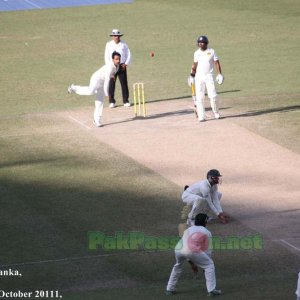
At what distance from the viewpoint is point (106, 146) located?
2606 centimetres

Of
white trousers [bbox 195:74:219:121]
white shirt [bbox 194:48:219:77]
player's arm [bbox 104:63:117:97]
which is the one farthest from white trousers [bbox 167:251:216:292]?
white shirt [bbox 194:48:219:77]

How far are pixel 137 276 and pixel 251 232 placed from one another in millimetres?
2945

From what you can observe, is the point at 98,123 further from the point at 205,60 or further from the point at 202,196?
the point at 202,196

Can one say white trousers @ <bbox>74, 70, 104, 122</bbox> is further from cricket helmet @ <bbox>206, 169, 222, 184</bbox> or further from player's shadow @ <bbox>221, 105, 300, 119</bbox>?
cricket helmet @ <bbox>206, 169, 222, 184</bbox>

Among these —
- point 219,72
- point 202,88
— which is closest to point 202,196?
point 202,88

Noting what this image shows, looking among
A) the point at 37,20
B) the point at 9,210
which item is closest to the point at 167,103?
the point at 9,210

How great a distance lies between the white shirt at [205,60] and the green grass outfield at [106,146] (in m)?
1.74

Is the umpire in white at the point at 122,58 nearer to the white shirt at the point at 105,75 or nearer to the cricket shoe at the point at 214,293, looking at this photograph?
the white shirt at the point at 105,75

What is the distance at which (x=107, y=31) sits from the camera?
4512 centimetres

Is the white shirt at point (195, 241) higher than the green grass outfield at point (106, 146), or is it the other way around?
the green grass outfield at point (106, 146)

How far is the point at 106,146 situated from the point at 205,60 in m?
3.76

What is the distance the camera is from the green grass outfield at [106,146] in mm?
17297

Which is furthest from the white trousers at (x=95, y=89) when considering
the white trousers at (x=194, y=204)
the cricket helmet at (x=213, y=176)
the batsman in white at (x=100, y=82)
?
the cricket helmet at (x=213, y=176)

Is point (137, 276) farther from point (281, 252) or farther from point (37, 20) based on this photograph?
point (37, 20)
